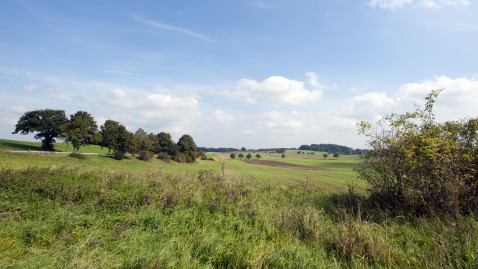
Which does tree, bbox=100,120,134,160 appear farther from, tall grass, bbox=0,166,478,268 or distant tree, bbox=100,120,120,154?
tall grass, bbox=0,166,478,268

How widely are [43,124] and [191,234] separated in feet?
222

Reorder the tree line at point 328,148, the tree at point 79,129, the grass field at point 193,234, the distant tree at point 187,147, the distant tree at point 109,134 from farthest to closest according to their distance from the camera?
1. the tree line at point 328,148
2. the distant tree at point 187,147
3. the distant tree at point 109,134
4. the tree at point 79,129
5. the grass field at point 193,234

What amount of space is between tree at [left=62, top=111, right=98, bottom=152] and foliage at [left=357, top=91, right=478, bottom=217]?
190 feet

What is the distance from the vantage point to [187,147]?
79.8 meters

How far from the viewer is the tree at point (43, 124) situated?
5838 centimetres

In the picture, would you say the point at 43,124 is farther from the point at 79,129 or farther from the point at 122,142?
the point at 122,142

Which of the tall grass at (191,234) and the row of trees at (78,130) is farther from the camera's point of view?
the row of trees at (78,130)

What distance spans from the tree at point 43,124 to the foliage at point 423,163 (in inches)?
2589

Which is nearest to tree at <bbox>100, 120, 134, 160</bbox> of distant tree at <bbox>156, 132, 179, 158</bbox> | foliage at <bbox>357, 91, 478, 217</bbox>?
distant tree at <bbox>156, 132, 179, 158</bbox>

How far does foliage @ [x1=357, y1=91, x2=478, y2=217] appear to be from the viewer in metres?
9.14

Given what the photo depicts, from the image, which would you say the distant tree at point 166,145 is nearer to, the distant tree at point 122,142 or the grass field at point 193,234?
the distant tree at point 122,142

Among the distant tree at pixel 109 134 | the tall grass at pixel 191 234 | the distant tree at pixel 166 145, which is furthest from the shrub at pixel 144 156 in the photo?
the tall grass at pixel 191 234

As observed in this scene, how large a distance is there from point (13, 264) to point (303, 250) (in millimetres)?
6117

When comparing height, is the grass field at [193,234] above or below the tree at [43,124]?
below
